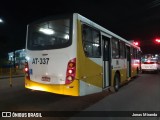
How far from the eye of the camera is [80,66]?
7930 millimetres

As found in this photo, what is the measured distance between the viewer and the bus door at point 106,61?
10438 mm

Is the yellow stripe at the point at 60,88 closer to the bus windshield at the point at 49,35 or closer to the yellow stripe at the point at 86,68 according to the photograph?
the yellow stripe at the point at 86,68

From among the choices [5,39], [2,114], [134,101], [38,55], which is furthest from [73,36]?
[5,39]

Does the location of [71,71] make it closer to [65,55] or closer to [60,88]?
[65,55]

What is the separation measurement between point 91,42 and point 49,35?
60.8 inches

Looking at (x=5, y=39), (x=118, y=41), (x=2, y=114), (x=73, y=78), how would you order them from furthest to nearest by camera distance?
1. (x=5, y=39)
2. (x=118, y=41)
3. (x=73, y=78)
4. (x=2, y=114)

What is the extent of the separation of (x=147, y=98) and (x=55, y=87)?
452cm

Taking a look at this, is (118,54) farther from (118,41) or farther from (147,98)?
(147,98)

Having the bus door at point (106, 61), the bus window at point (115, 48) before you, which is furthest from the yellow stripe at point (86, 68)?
the bus window at point (115, 48)

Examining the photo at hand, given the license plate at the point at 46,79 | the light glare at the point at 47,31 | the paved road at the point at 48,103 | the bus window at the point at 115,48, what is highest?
the light glare at the point at 47,31

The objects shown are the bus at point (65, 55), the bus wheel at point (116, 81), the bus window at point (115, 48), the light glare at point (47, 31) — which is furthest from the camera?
the bus wheel at point (116, 81)

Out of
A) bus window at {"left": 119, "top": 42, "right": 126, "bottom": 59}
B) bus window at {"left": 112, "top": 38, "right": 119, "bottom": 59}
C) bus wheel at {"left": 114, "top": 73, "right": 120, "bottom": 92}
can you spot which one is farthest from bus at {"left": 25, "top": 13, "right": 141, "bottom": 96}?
bus window at {"left": 119, "top": 42, "right": 126, "bottom": 59}

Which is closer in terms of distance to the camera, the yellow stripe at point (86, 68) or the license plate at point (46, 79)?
the yellow stripe at point (86, 68)

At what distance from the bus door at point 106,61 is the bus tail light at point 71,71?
9.15ft
